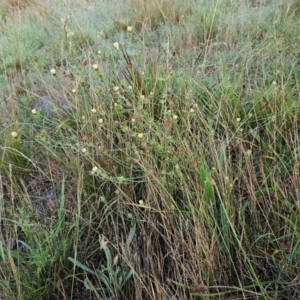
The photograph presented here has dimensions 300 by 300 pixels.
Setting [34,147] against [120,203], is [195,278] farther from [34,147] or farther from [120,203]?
[34,147]

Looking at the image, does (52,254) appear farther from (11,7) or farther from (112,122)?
(11,7)

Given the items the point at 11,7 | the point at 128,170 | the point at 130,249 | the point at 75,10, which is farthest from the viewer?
the point at 11,7

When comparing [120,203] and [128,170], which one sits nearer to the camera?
[120,203]

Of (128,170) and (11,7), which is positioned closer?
(128,170)

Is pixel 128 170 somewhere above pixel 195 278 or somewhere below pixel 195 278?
above

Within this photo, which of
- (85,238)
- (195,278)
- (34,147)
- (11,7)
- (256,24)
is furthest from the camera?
(11,7)

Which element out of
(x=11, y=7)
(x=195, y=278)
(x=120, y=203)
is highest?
(x=11, y=7)

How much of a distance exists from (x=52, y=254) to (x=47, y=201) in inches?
15.0

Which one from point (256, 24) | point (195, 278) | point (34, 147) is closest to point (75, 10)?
point (256, 24)

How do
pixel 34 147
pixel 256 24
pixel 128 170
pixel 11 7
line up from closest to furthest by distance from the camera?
1. pixel 128 170
2. pixel 34 147
3. pixel 256 24
4. pixel 11 7

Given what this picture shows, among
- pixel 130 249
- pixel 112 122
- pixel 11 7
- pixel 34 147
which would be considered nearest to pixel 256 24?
pixel 112 122

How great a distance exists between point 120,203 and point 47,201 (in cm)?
41

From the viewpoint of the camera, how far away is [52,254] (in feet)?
5.20

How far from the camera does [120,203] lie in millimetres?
1719
